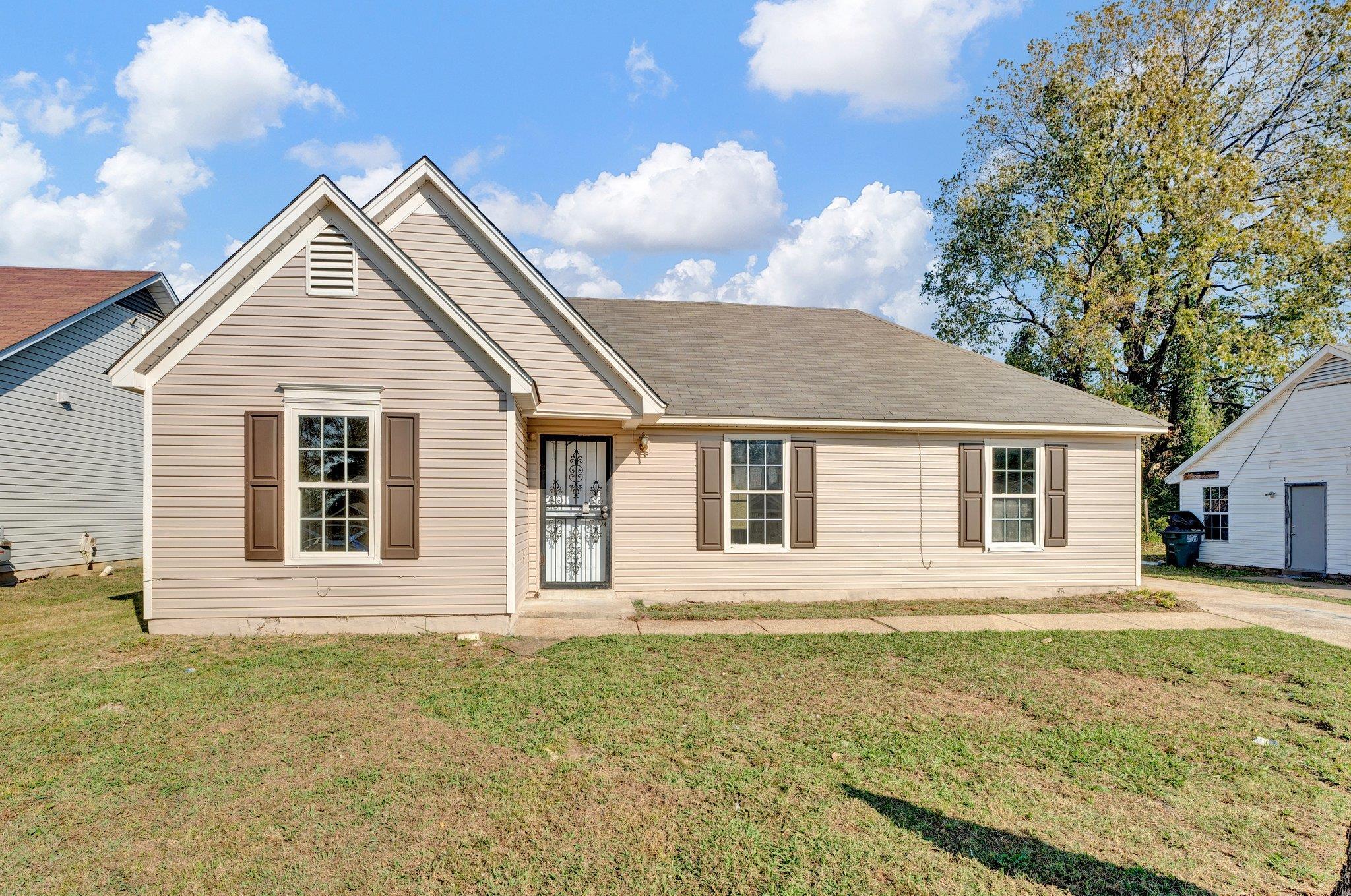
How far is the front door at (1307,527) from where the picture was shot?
16500 mm

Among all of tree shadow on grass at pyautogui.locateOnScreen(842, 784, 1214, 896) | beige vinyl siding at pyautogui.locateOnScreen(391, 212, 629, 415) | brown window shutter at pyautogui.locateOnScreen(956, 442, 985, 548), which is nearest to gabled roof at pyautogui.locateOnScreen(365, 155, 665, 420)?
beige vinyl siding at pyautogui.locateOnScreen(391, 212, 629, 415)

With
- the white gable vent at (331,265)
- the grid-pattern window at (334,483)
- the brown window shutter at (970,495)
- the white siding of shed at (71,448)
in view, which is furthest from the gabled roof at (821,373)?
the white siding of shed at (71,448)

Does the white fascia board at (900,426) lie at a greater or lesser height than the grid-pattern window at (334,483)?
greater

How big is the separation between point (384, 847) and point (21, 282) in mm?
18561

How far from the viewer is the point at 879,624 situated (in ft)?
32.1

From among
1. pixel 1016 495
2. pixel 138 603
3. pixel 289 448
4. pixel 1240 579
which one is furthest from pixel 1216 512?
pixel 138 603

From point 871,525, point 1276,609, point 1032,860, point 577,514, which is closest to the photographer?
point 1032,860

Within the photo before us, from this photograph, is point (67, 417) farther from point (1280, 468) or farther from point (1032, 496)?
point (1280, 468)

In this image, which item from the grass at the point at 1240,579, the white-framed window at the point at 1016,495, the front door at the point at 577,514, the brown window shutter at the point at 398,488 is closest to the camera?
the brown window shutter at the point at 398,488

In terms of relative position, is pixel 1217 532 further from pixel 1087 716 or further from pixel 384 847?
pixel 384 847

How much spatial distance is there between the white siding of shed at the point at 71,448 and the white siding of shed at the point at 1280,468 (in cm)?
2555

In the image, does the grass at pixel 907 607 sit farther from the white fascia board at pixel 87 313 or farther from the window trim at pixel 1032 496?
the white fascia board at pixel 87 313

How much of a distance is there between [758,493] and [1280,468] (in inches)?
547

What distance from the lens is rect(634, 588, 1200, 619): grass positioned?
10.4 metres
